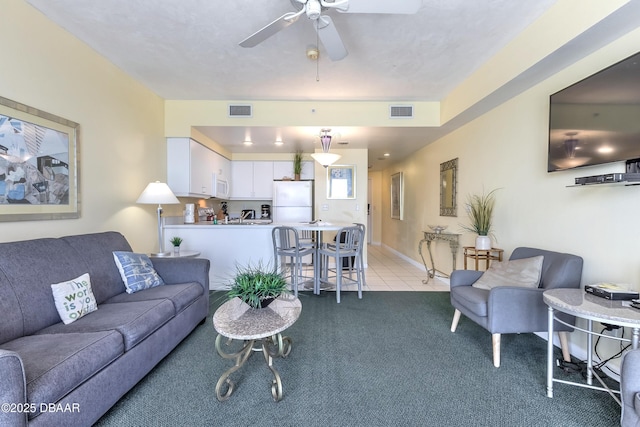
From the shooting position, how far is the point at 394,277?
4.86m

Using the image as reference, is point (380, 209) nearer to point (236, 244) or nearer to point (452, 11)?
point (236, 244)

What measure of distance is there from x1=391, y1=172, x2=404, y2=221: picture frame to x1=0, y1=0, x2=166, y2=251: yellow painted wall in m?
4.97

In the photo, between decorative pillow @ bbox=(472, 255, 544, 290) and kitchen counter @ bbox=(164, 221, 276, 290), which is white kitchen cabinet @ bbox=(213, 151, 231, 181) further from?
decorative pillow @ bbox=(472, 255, 544, 290)

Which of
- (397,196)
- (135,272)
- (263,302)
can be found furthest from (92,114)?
(397,196)

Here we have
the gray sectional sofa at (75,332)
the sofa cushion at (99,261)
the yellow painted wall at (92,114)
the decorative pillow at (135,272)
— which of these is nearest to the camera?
the gray sectional sofa at (75,332)

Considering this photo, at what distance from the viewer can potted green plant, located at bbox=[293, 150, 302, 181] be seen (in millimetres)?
5823

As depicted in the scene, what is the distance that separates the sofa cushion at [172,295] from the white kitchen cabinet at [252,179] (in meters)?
3.59

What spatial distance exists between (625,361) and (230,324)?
1.94 meters

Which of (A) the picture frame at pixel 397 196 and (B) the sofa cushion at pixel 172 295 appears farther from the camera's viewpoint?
(A) the picture frame at pixel 397 196

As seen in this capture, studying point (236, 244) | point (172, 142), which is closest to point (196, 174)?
point (172, 142)

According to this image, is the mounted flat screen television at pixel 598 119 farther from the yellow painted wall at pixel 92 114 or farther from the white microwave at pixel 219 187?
the white microwave at pixel 219 187

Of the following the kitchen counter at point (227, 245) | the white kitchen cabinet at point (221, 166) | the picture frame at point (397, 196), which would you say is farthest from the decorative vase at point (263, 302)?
the picture frame at point (397, 196)

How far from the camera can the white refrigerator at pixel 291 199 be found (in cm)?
580

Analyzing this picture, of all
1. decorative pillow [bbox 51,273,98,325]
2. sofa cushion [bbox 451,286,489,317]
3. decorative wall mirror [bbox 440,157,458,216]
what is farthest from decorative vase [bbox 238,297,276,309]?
decorative wall mirror [bbox 440,157,458,216]
